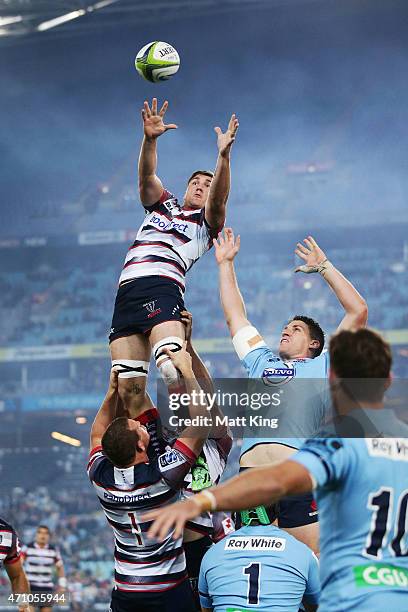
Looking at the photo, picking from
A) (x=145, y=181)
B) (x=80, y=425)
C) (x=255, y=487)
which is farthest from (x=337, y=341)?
(x=80, y=425)

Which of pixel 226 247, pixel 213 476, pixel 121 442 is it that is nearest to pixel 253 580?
pixel 121 442


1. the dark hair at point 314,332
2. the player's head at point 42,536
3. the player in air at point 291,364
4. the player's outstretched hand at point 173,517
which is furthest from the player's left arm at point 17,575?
the player's head at point 42,536

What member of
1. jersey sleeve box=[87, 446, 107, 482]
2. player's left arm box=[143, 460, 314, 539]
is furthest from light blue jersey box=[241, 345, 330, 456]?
player's left arm box=[143, 460, 314, 539]

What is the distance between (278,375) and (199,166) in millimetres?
41362

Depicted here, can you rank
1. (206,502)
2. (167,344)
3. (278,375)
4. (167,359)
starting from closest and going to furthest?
1. (206,502)
2. (278,375)
3. (167,359)
4. (167,344)

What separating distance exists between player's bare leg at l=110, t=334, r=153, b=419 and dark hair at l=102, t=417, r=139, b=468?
1533 mm

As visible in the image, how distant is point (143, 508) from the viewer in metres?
5.82

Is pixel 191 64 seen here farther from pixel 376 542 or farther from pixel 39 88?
pixel 376 542

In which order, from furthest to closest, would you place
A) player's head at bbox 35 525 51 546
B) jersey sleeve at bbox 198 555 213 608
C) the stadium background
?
the stadium background → player's head at bbox 35 525 51 546 → jersey sleeve at bbox 198 555 213 608

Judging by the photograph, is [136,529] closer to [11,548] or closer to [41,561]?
[11,548]

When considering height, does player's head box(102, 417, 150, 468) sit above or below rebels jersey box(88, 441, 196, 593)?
above

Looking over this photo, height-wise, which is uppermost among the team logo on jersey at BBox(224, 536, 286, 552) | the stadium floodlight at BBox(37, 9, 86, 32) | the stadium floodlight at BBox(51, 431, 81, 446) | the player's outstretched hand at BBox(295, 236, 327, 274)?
the stadium floodlight at BBox(37, 9, 86, 32)

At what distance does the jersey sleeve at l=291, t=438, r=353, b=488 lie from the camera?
341 centimetres

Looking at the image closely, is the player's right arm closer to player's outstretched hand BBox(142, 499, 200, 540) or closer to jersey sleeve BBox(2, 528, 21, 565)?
jersey sleeve BBox(2, 528, 21, 565)
